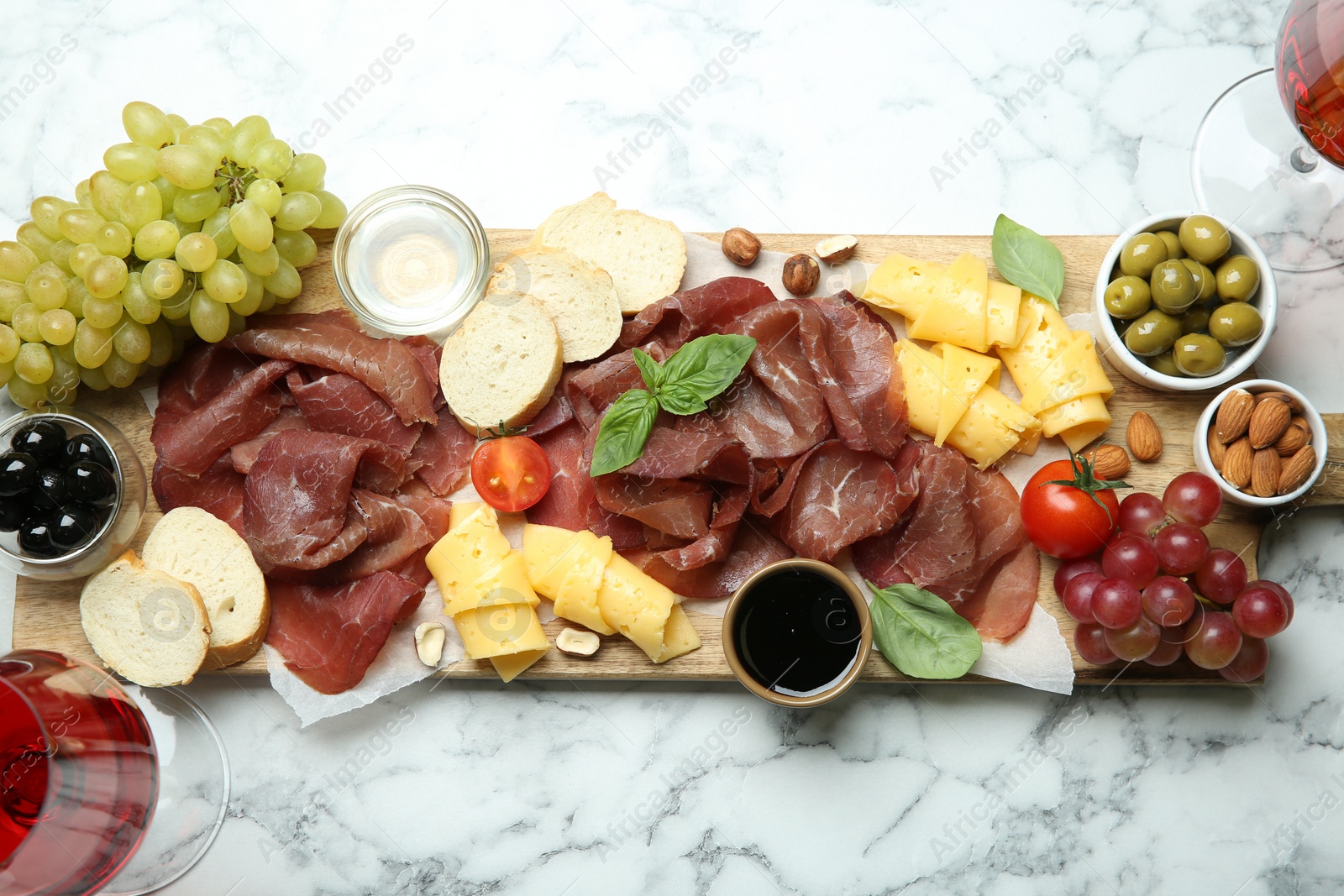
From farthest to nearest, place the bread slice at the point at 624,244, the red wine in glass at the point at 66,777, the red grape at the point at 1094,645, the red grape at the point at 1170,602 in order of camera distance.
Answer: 1. the bread slice at the point at 624,244
2. the red grape at the point at 1094,645
3. the red grape at the point at 1170,602
4. the red wine in glass at the point at 66,777

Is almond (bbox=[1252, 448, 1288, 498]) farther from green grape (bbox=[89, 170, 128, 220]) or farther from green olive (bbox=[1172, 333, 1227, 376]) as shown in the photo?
green grape (bbox=[89, 170, 128, 220])

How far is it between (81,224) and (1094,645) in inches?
73.0

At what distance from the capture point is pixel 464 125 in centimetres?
191

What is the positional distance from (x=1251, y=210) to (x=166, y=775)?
7.10 feet

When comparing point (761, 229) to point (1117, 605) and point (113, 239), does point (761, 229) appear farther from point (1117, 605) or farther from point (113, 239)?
point (113, 239)

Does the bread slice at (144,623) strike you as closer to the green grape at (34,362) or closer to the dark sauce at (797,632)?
the green grape at (34,362)

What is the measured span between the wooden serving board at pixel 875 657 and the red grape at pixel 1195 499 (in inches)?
4.4

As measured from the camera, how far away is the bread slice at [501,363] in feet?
5.38

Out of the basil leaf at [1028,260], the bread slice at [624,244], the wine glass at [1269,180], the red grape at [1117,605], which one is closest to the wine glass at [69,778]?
the bread slice at [624,244]

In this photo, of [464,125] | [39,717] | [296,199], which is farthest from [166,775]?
[464,125]

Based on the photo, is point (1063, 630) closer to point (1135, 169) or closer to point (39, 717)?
point (1135, 169)

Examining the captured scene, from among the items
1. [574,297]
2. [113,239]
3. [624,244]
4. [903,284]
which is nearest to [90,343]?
[113,239]

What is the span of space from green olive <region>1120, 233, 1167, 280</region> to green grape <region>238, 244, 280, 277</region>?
148 cm

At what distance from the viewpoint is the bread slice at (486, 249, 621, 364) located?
5.44ft
